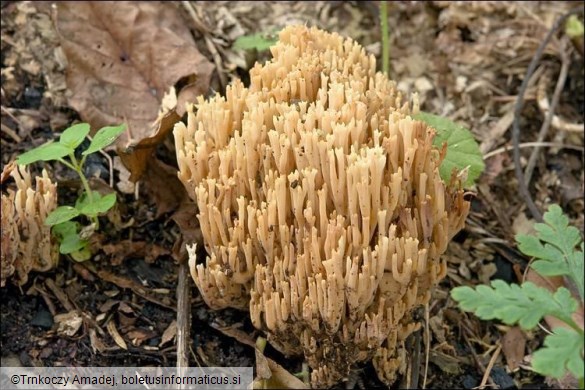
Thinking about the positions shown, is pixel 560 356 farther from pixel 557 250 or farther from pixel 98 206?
pixel 98 206

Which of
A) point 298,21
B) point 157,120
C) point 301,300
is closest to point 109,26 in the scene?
point 157,120

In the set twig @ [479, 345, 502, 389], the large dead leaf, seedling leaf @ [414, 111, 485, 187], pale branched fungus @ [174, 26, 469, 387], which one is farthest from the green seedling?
twig @ [479, 345, 502, 389]

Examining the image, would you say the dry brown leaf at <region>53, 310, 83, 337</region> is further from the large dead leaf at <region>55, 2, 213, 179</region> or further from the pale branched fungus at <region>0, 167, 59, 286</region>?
the large dead leaf at <region>55, 2, 213, 179</region>

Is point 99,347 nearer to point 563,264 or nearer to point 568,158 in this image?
point 563,264

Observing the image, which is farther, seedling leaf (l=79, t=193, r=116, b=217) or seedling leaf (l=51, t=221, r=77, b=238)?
seedling leaf (l=51, t=221, r=77, b=238)

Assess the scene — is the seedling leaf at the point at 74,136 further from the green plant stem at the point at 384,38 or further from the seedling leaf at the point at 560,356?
the seedling leaf at the point at 560,356

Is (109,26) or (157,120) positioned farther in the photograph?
(109,26)
